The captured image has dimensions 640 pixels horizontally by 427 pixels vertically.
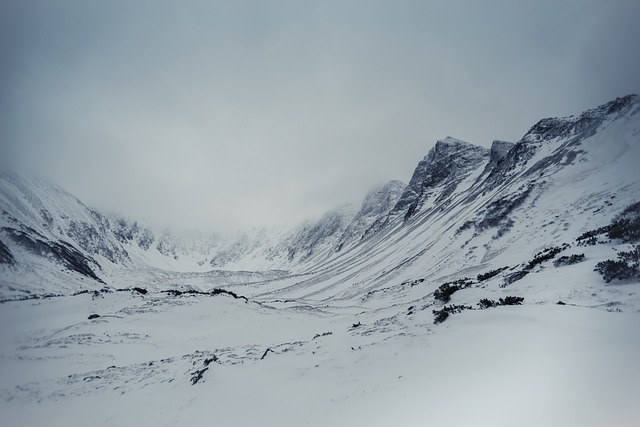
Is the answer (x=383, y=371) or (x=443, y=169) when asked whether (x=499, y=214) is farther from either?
(x=443, y=169)

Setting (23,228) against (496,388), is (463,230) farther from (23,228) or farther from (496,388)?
(23,228)

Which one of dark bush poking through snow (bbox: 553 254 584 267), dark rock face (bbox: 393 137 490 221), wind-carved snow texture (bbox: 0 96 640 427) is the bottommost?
dark bush poking through snow (bbox: 553 254 584 267)

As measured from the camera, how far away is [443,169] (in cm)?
14512

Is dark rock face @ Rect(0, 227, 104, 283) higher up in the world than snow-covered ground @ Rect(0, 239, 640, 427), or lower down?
higher up

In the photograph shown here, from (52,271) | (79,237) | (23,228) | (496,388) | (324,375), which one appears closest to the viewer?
(496,388)

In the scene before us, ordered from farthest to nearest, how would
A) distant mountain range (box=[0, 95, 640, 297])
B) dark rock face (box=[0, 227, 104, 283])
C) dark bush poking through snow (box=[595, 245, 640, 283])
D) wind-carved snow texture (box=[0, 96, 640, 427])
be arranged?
dark rock face (box=[0, 227, 104, 283]) < distant mountain range (box=[0, 95, 640, 297]) < dark bush poking through snow (box=[595, 245, 640, 283]) < wind-carved snow texture (box=[0, 96, 640, 427])

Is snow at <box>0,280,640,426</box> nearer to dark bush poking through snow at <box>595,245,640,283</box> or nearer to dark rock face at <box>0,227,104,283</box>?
dark bush poking through snow at <box>595,245,640,283</box>

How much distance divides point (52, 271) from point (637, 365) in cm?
10976

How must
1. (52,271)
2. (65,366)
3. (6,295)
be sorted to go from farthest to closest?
1. (52,271)
2. (6,295)
3. (65,366)

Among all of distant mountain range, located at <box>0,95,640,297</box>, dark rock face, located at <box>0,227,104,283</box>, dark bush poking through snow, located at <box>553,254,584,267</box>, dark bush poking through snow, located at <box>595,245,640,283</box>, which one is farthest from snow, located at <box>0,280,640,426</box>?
dark rock face, located at <box>0,227,104,283</box>

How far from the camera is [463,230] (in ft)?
222

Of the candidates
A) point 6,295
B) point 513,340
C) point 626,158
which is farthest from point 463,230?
point 6,295

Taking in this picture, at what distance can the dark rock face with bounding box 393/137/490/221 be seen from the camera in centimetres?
13262

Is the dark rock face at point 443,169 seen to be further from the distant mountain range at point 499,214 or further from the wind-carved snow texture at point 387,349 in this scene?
the wind-carved snow texture at point 387,349
